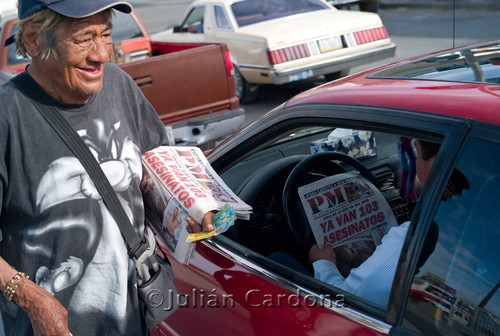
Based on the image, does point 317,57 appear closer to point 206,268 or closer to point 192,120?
point 192,120

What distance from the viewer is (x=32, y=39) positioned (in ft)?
6.41

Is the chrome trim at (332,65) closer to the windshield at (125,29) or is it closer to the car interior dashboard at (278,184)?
the windshield at (125,29)

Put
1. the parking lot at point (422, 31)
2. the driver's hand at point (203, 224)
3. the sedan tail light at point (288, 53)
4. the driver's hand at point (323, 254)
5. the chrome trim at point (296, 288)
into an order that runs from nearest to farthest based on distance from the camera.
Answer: the chrome trim at point (296, 288)
the driver's hand at point (203, 224)
the driver's hand at point (323, 254)
the sedan tail light at point (288, 53)
the parking lot at point (422, 31)

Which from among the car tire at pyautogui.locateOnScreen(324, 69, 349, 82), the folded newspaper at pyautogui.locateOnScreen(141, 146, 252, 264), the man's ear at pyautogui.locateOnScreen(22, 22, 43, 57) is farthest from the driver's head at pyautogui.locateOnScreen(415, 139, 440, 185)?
the car tire at pyautogui.locateOnScreen(324, 69, 349, 82)

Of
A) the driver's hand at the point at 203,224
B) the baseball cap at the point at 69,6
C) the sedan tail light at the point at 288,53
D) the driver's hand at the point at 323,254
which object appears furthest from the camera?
the sedan tail light at the point at 288,53

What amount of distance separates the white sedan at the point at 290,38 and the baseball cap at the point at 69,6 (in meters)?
6.57

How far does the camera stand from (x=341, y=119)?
2041 millimetres

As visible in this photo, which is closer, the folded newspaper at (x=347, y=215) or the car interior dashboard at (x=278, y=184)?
the folded newspaper at (x=347, y=215)

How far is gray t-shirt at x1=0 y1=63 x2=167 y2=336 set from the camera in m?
1.92

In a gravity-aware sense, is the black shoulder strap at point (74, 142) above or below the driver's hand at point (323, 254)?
above

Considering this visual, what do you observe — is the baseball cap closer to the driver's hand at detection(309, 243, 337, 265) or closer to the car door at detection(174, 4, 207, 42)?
the driver's hand at detection(309, 243, 337, 265)

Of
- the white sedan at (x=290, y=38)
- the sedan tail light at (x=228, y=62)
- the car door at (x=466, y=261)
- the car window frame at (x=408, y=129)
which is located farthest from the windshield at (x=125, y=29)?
the car door at (x=466, y=261)

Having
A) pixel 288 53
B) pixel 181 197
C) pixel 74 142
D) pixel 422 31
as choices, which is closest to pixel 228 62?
pixel 288 53

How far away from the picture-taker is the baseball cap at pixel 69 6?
6.17 feet
